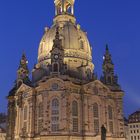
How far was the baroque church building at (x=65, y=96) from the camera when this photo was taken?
196ft

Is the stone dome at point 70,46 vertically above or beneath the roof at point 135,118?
above

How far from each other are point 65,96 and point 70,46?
1493 cm

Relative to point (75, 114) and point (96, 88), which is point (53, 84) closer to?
point (75, 114)

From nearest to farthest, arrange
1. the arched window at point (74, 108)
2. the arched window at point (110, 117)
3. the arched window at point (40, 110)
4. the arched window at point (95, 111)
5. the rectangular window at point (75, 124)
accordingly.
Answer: the rectangular window at point (75, 124), the arched window at point (40, 110), the arched window at point (74, 108), the arched window at point (95, 111), the arched window at point (110, 117)

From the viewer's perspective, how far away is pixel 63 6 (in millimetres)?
78812

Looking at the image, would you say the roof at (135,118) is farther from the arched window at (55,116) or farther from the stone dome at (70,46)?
the arched window at (55,116)

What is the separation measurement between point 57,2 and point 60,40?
57.4 ft

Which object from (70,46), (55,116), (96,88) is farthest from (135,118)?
(55,116)

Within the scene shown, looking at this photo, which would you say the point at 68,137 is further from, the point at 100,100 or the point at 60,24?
the point at 60,24

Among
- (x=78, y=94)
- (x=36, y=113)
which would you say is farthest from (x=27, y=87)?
(x=78, y=94)

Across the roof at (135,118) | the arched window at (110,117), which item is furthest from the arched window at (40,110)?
the roof at (135,118)

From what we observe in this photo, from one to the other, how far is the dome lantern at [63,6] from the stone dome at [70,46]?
185 inches

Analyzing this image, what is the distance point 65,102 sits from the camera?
59531mm

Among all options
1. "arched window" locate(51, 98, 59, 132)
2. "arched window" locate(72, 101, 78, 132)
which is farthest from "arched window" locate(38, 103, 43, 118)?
"arched window" locate(72, 101, 78, 132)
